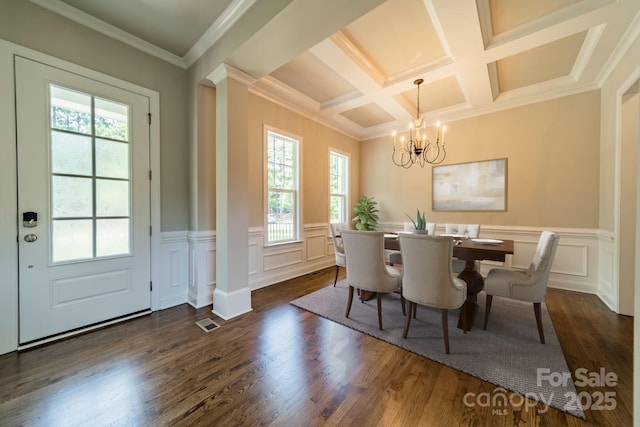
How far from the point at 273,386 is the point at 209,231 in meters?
1.90

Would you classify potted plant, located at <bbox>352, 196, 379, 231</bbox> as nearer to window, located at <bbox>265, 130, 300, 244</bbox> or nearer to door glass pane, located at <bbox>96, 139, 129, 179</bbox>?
window, located at <bbox>265, 130, 300, 244</bbox>

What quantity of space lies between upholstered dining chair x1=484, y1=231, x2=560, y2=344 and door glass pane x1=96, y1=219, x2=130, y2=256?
141 inches

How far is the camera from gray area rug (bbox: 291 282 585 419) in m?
1.51

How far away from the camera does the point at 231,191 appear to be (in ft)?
8.18

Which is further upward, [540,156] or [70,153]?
[540,156]

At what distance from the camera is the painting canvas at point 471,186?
148 inches

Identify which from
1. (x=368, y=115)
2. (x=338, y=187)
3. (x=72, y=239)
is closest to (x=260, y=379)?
(x=72, y=239)

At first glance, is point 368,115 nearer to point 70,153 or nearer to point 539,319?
point 539,319

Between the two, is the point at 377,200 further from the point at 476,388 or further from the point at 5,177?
the point at 5,177

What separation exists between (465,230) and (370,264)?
200 cm

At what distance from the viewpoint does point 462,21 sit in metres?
2.03

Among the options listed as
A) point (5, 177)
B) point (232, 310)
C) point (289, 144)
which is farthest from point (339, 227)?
point (5, 177)

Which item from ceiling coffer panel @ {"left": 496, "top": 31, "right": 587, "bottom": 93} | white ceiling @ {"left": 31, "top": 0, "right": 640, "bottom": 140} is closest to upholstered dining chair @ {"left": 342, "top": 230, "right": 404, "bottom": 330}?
white ceiling @ {"left": 31, "top": 0, "right": 640, "bottom": 140}

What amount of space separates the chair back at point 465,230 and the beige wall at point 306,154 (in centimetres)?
213
